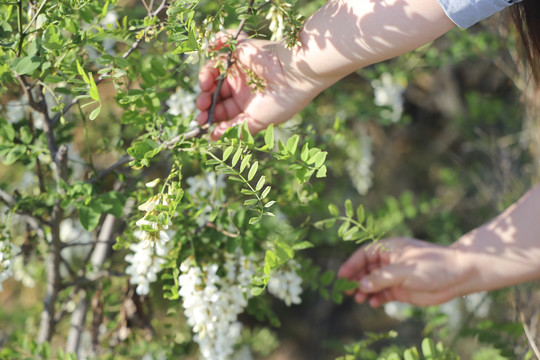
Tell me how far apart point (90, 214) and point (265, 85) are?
0.41 metres

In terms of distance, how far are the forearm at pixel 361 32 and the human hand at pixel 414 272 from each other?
524mm

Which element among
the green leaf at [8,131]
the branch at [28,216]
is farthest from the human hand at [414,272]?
the green leaf at [8,131]

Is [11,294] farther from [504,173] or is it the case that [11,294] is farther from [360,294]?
[504,173]

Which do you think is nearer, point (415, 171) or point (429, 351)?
point (429, 351)

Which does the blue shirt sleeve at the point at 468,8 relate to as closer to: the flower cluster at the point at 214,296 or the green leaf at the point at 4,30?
the flower cluster at the point at 214,296

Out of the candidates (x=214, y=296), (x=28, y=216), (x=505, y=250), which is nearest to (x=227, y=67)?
(x=214, y=296)

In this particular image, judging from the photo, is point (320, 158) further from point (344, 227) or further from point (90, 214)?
point (90, 214)

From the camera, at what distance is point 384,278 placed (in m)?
1.39

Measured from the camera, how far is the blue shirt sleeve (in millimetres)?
931

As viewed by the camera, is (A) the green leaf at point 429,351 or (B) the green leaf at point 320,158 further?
(A) the green leaf at point 429,351

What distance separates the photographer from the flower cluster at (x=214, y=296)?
106cm

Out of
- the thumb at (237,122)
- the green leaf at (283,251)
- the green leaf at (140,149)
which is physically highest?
the green leaf at (140,149)

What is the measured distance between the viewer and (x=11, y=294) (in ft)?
8.80

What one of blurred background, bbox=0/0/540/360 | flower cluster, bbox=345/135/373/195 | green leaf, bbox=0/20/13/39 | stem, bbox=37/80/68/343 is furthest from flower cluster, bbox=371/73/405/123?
green leaf, bbox=0/20/13/39
